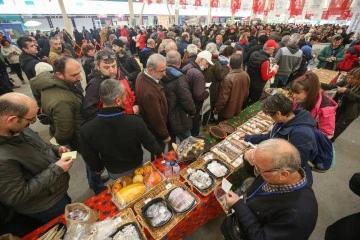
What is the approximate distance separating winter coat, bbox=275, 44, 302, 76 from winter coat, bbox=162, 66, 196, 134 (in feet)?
11.9

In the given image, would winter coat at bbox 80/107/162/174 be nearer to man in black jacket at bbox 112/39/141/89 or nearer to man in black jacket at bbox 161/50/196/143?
man in black jacket at bbox 161/50/196/143

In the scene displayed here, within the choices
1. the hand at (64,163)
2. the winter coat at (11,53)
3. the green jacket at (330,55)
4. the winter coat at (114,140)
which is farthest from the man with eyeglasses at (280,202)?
A: the winter coat at (11,53)

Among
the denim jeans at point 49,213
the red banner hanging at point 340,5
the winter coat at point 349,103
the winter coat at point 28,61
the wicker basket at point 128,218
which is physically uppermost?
the red banner hanging at point 340,5

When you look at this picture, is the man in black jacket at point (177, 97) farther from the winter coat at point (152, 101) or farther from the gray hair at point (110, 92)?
the gray hair at point (110, 92)

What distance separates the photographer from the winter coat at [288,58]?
185 inches

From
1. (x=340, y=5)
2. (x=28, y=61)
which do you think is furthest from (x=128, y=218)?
(x=340, y=5)

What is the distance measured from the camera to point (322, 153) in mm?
1903

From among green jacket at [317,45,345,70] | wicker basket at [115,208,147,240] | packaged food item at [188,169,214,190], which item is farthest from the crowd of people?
green jacket at [317,45,345,70]

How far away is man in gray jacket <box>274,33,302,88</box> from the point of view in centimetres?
471

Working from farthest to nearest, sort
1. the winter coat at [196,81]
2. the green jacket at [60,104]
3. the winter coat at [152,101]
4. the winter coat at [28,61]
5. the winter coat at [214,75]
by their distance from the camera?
the winter coat at [28,61]
the winter coat at [214,75]
the winter coat at [196,81]
the winter coat at [152,101]
the green jacket at [60,104]

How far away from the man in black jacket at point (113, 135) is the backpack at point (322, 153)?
181 cm

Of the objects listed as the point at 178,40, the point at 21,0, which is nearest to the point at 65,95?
the point at 178,40

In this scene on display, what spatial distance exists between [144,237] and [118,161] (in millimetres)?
924

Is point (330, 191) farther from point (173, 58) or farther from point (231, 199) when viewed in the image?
point (173, 58)
